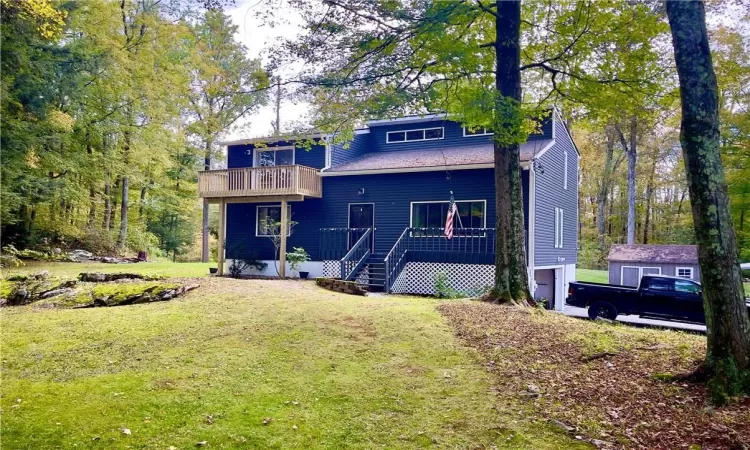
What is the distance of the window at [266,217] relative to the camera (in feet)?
60.5

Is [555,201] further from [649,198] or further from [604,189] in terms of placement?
[649,198]

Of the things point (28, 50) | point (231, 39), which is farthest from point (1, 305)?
point (231, 39)

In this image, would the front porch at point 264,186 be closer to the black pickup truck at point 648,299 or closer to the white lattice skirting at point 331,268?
the white lattice skirting at point 331,268

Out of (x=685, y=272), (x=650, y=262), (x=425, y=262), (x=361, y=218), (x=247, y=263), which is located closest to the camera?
(x=425, y=262)

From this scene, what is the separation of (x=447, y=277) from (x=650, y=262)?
12160 mm

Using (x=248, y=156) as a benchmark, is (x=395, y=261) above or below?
below

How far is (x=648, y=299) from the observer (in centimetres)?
1338

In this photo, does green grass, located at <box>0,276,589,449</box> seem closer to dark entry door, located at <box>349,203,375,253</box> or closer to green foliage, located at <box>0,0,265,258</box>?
dark entry door, located at <box>349,203,375,253</box>

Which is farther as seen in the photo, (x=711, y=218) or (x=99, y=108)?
(x=99, y=108)

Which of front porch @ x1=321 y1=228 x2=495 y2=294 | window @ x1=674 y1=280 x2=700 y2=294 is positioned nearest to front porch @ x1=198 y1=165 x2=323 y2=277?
front porch @ x1=321 y1=228 x2=495 y2=294

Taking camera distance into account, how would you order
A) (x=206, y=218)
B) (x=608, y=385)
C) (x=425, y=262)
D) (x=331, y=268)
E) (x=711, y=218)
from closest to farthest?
(x=711, y=218)
(x=608, y=385)
(x=425, y=262)
(x=331, y=268)
(x=206, y=218)

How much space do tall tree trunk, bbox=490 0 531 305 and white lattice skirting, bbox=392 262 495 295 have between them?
4.02 metres

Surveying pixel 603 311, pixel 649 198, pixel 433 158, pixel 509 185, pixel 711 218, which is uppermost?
pixel 649 198

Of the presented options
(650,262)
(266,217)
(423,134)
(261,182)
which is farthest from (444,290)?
(650,262)
